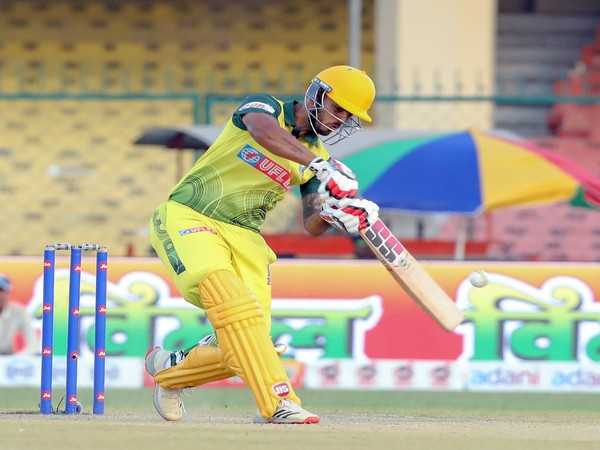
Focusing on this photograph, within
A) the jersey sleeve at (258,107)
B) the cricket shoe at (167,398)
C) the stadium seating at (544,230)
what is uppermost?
the jersey sleeve at (258,107)

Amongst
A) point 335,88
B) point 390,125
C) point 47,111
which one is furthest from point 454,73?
point 335,88

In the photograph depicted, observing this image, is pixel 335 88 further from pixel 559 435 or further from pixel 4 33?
pixel 4 33

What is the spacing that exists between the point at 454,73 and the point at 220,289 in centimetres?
920

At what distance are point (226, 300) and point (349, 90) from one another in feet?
3.30

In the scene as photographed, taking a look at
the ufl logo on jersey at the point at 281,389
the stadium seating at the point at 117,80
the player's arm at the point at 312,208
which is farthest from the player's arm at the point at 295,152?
the stadium seating at the point at 117,80

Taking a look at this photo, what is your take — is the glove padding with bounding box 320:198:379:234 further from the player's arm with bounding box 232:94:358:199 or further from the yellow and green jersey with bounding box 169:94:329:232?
the yellow and green jersey with bounding box 169:94:329:232

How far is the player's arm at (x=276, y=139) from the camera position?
633 centimetres

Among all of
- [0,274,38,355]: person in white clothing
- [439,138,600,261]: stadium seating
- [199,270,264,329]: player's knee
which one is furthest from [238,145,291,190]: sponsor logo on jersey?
[439,138,600,261]: stadium seating

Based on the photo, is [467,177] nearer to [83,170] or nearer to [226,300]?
[226,300]

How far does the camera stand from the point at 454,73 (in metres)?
15.3

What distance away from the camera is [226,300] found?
6426 millimetres

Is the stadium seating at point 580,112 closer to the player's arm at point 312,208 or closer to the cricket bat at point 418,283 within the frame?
the player's arm at point 312,208

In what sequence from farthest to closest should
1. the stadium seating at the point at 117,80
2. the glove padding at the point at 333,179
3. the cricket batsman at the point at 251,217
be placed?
1. the stadium seating at the point at 117,80
2. the cricket batsman at the point at 251,217
3. the glove padding at the point at 333,179

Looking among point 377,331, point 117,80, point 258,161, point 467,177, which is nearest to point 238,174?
point 258,161
